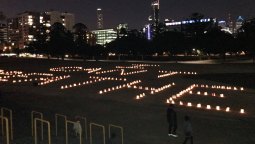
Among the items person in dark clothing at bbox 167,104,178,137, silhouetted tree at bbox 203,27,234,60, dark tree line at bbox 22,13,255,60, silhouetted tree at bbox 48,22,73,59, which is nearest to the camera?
person in dark clothing at bbox 167,104,178,137

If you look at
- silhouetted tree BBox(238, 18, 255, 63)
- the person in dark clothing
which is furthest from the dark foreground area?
silhouetted tree BBox(238, 18, 255, 63)

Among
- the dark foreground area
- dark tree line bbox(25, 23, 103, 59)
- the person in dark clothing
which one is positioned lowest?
the dark foreground area

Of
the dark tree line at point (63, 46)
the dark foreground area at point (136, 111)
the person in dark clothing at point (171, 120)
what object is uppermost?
the dark tree line at point (63, 46)

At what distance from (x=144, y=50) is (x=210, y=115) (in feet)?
294

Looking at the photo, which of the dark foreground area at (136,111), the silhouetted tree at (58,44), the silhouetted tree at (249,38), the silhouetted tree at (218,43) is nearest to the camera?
the dark foreground area at (136,111)

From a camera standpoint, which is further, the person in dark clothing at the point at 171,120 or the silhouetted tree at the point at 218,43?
the silhouetted tree at the point at 218,43

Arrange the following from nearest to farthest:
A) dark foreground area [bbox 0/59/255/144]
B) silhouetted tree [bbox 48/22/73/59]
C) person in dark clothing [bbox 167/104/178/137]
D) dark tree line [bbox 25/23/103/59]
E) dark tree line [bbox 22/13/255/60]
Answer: person in dark clothing [bbox 167/104/178/137]
dark foreground area [bbox 0/59/255/144]
dark tree line [bbox 22/13/255/60]
dark tree line [bbox 25/23/103/59]
silhouetted tree [bbox 48/22/73/59]

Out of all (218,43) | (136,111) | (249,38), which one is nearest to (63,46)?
(218,43)

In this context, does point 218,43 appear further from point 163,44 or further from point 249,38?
point 163,44

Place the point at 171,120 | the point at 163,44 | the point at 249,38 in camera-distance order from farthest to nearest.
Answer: the point at 163,44
the point at 249,38
the point at 171,120

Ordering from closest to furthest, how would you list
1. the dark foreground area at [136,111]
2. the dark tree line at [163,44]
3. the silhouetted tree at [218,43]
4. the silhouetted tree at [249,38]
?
1. the dark foreground area at [136,111]
2. the silhouetted tree at [249,38]
3. the silhouetted tree at [218,43]
4. the dark tree line at [163,44]

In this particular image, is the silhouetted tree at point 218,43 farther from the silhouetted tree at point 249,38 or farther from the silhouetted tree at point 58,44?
the silhouetted tree at point 58,44

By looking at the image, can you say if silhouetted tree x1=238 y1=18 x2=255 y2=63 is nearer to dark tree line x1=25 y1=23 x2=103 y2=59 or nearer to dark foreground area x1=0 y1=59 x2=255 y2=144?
dark foreground area x1=0 y1=59 x2=255 y2=144

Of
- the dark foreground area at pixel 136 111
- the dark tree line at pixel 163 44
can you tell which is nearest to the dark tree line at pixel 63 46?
the dark tree line at pixel 163 44
